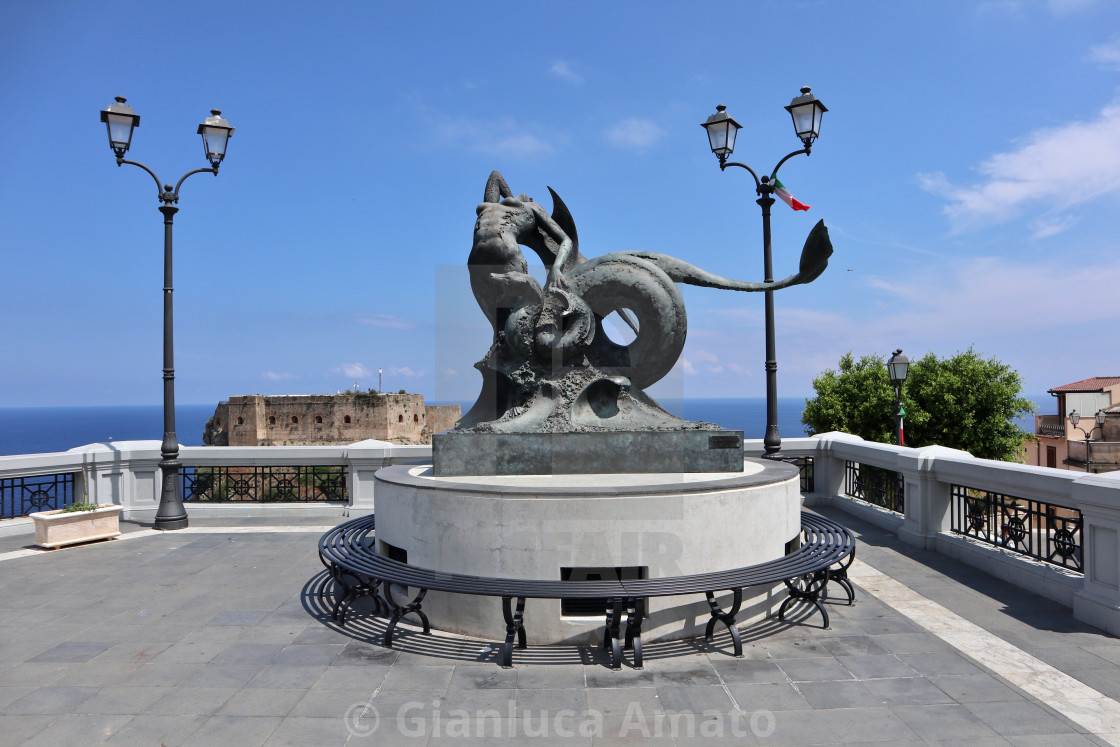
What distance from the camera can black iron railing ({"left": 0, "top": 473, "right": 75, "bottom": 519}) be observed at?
10.2 metres

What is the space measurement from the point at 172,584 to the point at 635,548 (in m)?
5.35

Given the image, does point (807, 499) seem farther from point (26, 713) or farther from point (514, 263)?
point (26, 713)

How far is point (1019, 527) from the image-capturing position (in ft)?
23.6

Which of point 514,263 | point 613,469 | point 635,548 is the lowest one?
point 635,548

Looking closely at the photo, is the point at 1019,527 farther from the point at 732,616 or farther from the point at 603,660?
the point at 603,660

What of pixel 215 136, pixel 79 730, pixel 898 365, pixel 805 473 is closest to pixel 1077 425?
pixel 898 365

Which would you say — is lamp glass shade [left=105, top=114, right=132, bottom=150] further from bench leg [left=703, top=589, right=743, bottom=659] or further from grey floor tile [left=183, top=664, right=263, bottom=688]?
bench leg [left=703, top=589, right=743, bottom=659]

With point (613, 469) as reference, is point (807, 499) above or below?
below

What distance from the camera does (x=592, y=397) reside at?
7.25 m

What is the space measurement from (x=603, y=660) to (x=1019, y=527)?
16.9ft

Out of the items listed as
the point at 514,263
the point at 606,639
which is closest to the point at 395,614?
the point at 606,639

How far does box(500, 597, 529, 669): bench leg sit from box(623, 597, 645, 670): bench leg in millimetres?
816

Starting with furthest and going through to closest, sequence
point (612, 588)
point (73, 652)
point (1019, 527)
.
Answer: point (1019, 527), point (73, 652), point (612, 588)

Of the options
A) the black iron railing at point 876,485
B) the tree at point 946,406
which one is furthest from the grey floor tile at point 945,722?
the tree at point 946,406
